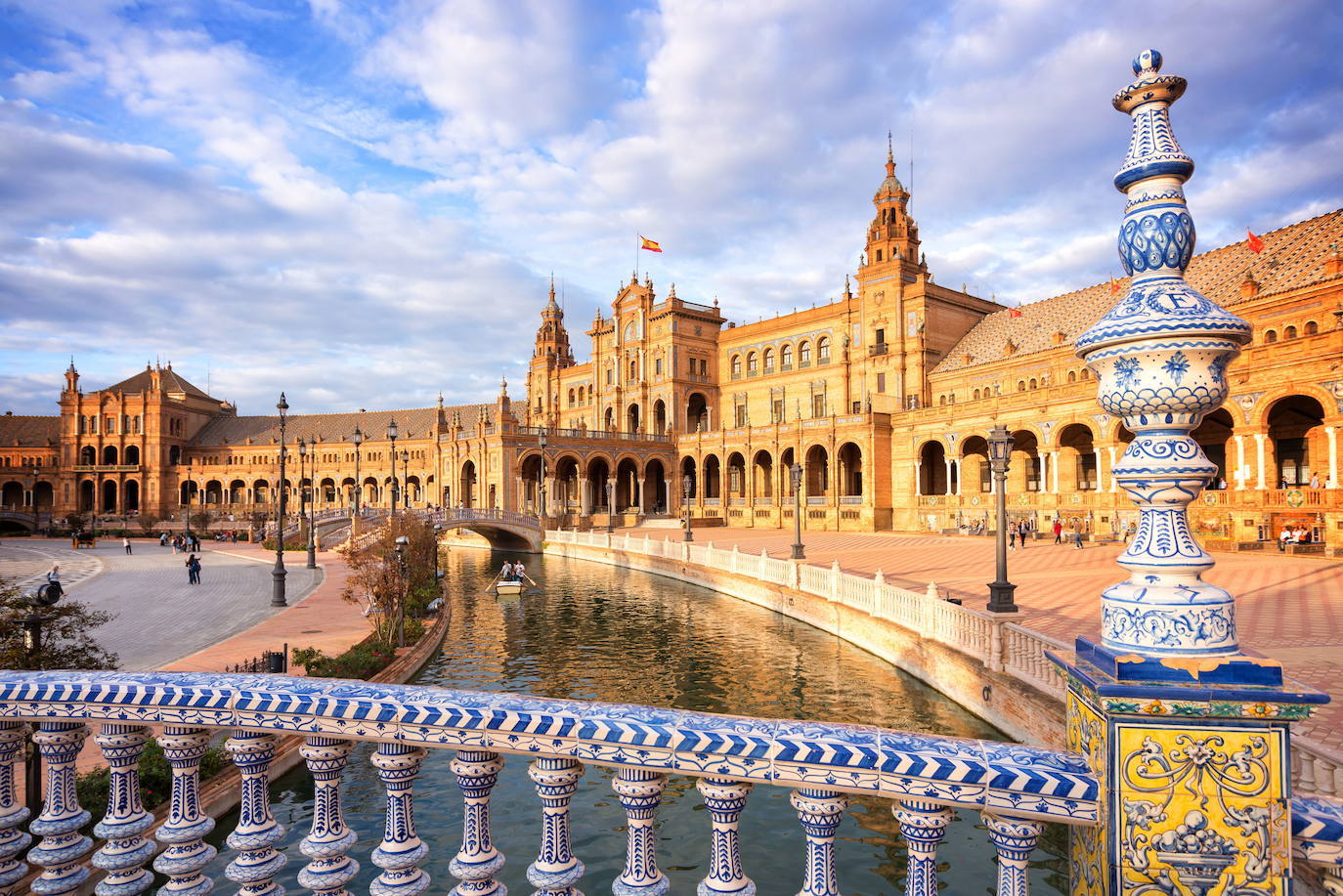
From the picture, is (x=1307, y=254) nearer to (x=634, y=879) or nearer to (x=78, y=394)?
(x=634, y=879)

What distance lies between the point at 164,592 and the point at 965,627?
24788 millimetres

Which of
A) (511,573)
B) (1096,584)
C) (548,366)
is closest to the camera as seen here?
(1096,584)

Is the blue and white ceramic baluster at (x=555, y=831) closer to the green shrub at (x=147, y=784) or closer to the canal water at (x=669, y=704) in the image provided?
the canal water at (x=669, y=704)

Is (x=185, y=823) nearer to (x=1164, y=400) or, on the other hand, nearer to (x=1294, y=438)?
(x=1164, y=400)

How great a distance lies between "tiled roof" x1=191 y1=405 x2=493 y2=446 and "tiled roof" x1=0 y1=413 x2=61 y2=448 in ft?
53.0

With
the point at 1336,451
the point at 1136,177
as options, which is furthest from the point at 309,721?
the point at 1336,451

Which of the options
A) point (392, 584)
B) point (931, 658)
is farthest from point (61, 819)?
point (392, 584)

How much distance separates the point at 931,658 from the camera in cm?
1397

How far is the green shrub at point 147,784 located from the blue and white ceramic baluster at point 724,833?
6284 millimetres

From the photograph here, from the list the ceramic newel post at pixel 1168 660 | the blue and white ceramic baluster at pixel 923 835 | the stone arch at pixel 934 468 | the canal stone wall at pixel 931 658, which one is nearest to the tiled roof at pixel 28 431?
the stone arch at pixel 934 468

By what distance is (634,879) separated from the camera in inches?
102

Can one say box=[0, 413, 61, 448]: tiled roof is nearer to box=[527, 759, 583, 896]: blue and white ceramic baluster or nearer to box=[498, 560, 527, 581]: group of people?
box=[498, 560, 527, 581]: group of people

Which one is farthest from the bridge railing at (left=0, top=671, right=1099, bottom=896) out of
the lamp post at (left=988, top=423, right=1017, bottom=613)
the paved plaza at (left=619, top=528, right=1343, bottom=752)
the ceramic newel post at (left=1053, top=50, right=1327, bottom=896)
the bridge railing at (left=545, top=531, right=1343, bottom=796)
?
the lamp post at (left=988, top=423, right=1017, bottom=613)

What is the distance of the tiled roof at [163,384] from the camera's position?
3546 inches
